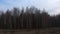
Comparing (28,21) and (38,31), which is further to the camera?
(28,21)

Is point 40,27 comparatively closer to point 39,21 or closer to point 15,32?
point 39,21

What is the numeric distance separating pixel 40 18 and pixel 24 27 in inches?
32.3

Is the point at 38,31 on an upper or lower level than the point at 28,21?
lower

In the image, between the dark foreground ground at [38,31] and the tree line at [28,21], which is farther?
the tree line at [28,21]


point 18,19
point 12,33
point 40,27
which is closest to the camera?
point 12,33

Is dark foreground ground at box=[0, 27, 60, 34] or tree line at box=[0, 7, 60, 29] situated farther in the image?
tree line at box=[0, 7, 60, 29]

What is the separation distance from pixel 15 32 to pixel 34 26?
856 millimetres

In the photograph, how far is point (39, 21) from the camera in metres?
5.60

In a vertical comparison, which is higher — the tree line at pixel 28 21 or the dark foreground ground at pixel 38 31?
the tree line at pixel 28 21

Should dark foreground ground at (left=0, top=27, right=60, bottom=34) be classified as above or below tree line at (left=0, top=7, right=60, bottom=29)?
below

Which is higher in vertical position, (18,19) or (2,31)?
(18,19)

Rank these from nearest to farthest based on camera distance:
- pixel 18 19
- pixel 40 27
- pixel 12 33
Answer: pixel 12 33 → pixel 40 27 → pixel 18 19

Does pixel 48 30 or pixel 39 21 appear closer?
pixel 48 30

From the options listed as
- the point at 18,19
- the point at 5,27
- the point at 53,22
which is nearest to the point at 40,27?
the point at 53,22
